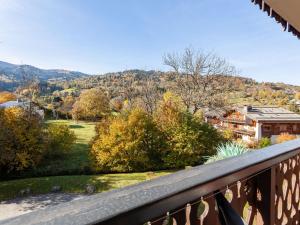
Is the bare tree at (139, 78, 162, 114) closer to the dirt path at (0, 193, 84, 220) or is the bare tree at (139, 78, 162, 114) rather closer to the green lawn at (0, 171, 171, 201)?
the green lawn at (0, 171, 171, 201)

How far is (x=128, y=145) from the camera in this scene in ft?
56.5

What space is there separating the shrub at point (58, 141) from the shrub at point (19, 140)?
1628 millimetres

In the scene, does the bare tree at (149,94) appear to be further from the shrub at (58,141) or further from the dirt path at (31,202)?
the dirt path at (31,202)

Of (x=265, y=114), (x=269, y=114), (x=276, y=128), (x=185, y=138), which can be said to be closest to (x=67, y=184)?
(x=185, y=138)

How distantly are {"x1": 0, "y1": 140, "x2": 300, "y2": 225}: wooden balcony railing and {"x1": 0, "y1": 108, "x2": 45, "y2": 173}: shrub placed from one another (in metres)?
15.4

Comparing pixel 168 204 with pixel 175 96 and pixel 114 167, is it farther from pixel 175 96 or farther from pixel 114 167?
pixel 175 96

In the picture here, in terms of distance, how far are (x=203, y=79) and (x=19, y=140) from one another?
1239cm

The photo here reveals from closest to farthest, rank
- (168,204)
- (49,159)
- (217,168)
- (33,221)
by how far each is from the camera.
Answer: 1. (33,221)
2. (168,204)
3. (217,168)
4. (49,159)

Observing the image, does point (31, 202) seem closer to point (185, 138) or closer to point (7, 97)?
point (185, 138)

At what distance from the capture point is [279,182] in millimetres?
1388

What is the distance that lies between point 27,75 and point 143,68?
14.8m

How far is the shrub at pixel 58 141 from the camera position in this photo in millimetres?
18969

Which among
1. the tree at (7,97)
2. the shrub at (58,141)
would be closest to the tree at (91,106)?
the tree at (7,97)

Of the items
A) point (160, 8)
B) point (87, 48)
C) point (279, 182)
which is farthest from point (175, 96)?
point (279, 182)
